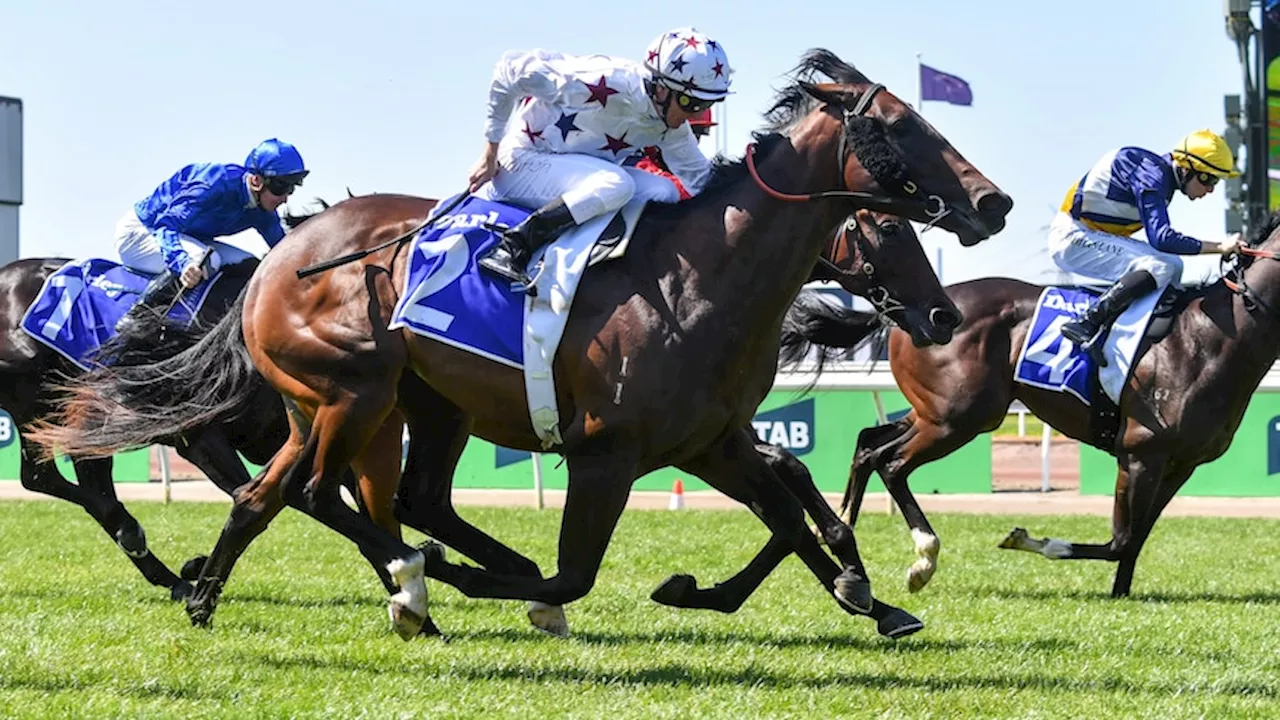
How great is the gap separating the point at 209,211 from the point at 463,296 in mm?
2677

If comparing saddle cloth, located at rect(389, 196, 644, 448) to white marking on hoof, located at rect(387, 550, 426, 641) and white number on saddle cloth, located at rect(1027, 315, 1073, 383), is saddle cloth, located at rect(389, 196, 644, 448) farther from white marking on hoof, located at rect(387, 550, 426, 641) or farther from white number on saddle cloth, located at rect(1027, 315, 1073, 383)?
white number on saddle cloth, located at rect(1027, 315, 1073, 383)

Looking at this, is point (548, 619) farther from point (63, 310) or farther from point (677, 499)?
point (677, 499)

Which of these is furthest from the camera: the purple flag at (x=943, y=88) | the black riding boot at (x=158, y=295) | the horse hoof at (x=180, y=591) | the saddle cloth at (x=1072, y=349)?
the purple flag at (x=943, y=88)

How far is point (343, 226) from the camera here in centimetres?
620

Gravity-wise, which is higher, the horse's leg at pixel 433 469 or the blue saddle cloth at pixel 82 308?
the blue saddle cloth at pixel 82 308

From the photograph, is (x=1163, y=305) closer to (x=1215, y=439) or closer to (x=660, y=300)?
(x=1215, y=439)

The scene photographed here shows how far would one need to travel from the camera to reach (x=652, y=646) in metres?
6.37

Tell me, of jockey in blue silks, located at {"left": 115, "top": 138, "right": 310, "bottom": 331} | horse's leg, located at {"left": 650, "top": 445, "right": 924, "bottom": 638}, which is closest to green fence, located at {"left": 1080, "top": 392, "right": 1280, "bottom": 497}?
horse's leg, located at {"left": 650, "top": 445, "right": 924, "bottom": 638}

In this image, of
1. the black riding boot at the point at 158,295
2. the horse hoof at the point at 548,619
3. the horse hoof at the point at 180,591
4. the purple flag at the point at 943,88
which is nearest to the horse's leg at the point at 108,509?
the horse hoof at the point at 180,591

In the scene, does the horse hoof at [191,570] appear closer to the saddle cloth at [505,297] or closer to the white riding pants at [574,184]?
the saddle cloth at [505,297]

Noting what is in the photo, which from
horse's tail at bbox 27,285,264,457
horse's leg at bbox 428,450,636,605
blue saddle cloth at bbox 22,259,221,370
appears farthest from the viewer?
blue saddle cloth at bbox 22,259,221,370

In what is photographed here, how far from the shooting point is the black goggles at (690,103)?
229 inches

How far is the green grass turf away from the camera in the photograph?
5.08 meters

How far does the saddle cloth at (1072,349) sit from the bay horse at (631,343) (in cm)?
296
